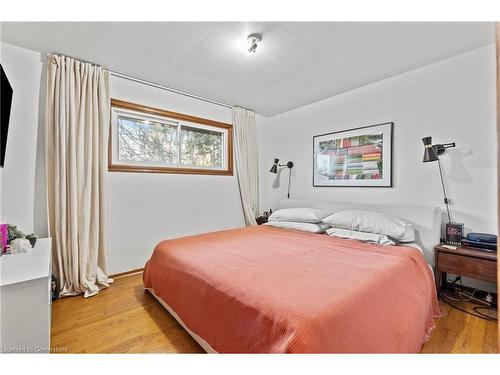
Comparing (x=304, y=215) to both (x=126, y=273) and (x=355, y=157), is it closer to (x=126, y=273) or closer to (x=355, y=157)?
(x=355, y=157)

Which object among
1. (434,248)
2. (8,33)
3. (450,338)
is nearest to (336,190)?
(434,248)

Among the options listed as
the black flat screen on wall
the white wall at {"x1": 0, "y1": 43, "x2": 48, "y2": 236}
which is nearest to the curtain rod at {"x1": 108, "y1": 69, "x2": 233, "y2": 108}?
the white wall at {"x1": 0, "y1": 43, "x2": 48, "y2": 236}

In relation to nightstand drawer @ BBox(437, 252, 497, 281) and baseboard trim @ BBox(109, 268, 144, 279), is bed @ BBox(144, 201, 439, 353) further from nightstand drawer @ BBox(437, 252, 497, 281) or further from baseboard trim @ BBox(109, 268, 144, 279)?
baseboard trim @ BBox(109, 268, 144, 279)

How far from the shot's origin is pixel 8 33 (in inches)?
76.4

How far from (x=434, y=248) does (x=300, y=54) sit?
2.26 m

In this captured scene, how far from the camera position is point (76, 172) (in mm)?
2309

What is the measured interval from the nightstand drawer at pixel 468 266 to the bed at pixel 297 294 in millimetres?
201

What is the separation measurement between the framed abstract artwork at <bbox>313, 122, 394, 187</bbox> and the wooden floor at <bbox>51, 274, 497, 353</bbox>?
151 cm

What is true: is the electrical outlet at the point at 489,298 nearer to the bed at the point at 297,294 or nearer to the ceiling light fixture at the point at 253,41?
the bed at the point at 297,294

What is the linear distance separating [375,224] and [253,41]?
83.0 inches

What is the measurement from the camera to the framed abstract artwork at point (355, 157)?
2.73 metres

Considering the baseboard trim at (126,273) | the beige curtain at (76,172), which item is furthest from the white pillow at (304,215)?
the beige curtain at (76,172)
